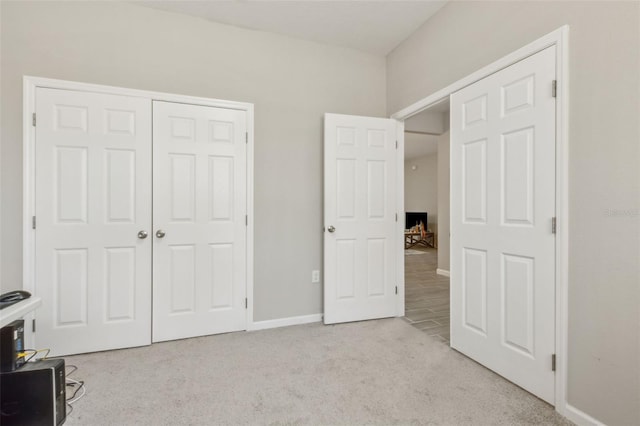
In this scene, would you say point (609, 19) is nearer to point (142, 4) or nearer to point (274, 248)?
point (274, 248)

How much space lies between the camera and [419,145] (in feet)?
27.5

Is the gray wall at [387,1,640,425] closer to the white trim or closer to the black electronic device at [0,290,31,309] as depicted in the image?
the white trim

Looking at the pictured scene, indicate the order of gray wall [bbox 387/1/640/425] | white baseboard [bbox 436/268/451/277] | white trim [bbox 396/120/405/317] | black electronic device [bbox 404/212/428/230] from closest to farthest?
gray wall [bbox 387/1/640/425]
white trim [bbox 396/120/405/317]
white baseboard [bbox 436/268/451/277]
black electronic device [bbox 404/212/428/230]

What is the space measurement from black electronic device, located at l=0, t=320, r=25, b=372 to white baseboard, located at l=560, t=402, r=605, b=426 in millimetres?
2870

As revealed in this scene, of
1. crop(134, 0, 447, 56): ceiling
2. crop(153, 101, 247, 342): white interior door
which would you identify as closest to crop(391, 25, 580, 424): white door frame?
crop(134, 0, 447, 56): ceiling

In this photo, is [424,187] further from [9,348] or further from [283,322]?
[9,348]

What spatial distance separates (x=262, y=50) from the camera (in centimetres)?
303

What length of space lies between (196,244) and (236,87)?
4.88 ft

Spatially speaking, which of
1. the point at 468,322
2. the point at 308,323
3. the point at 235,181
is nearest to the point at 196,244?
the point at 235,181

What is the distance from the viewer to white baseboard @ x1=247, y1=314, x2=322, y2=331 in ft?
9.82

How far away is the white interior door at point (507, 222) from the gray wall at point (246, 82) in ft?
4.31

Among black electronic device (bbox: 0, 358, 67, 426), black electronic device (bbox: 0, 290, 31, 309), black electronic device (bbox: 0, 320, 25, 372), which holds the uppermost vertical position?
black electronic device (bbox: 0, 290, 31, 309)

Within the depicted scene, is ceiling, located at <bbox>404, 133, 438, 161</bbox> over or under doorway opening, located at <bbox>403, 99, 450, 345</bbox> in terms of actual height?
over

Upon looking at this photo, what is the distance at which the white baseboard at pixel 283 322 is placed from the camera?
2994mm
